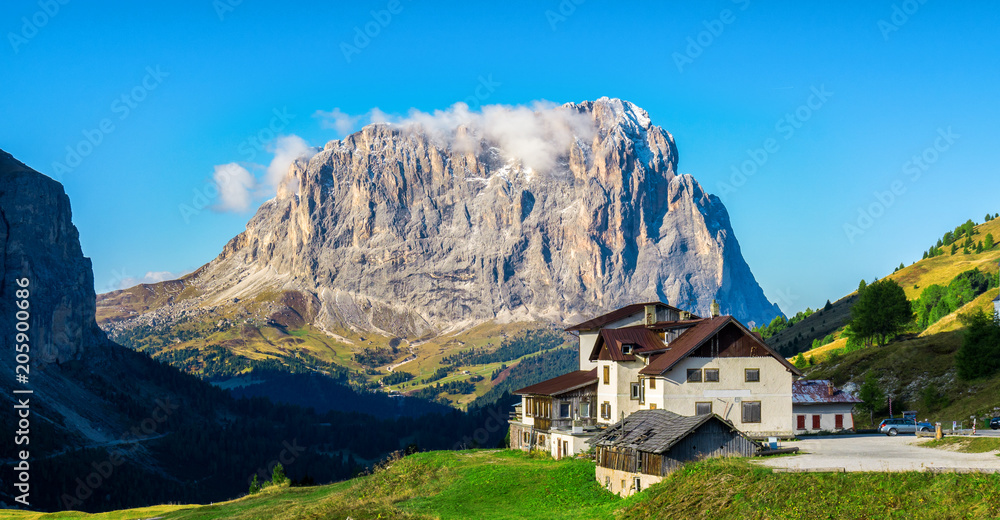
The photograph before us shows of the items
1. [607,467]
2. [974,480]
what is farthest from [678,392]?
[974,480]

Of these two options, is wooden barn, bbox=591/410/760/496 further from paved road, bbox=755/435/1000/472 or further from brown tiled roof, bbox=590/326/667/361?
brown tiled roof, bbox=590/326/667/361

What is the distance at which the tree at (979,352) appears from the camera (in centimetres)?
9250

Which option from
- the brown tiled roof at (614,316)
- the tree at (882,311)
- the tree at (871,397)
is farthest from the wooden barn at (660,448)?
the tree at (882,311)

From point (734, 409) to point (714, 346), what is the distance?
5.08 meters

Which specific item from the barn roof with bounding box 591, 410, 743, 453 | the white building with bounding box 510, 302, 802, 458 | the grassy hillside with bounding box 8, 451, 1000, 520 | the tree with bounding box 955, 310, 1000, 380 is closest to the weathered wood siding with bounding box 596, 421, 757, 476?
the barn roof with bounding box 591, 410, 743, 453

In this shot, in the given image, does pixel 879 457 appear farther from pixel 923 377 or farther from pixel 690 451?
pixel 923 377

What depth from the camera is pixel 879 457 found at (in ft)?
155

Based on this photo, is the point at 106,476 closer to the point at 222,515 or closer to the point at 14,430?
the point at 14,430

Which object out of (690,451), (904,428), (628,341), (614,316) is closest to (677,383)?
(628,341)

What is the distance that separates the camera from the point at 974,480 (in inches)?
1252

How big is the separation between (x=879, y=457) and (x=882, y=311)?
92211mm

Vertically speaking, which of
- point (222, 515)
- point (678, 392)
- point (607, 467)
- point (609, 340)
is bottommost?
point (222, 515)

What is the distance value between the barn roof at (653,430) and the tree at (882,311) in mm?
92256

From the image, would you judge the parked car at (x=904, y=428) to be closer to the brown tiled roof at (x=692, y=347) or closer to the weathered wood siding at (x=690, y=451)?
the brown tiled roof at (x=692, y=347)
